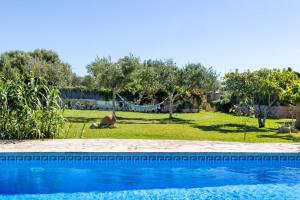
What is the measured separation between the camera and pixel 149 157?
9906mm

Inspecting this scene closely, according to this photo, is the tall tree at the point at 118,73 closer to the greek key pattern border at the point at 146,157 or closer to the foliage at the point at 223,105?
the foliage at the point at 223,105

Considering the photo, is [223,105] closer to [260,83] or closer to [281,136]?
[260,83]

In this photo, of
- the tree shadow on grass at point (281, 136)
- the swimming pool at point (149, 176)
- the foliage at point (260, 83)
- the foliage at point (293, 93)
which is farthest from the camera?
the foliage at point (260, 83)

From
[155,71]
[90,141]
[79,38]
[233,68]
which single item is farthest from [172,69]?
[90,141]

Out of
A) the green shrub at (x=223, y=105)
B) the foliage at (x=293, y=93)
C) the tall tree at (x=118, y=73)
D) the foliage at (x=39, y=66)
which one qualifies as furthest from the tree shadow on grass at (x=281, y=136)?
the green shrub at (x=223, y=105)

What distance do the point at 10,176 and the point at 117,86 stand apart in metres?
16.1

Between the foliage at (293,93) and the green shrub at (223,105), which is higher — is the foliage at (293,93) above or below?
above

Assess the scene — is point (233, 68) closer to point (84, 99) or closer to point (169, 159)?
point (169, 159)

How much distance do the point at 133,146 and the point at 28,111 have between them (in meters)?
3.61

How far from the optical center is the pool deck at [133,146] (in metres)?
10.3

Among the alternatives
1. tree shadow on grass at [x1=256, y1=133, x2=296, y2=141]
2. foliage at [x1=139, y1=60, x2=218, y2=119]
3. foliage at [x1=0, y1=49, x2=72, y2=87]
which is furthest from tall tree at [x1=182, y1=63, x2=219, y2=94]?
tree shadow on grass at [x1=256, y1=133, x2=296, y2=141]

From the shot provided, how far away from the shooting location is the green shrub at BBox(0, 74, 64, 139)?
12297 mm

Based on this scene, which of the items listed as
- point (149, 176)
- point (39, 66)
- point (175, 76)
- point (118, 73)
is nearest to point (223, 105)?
point (175, 76)

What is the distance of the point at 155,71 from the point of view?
80.6ft
